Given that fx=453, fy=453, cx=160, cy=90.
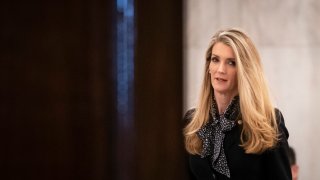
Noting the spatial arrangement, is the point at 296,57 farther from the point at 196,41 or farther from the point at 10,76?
the point at 10,76

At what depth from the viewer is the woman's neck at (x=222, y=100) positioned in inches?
37.7

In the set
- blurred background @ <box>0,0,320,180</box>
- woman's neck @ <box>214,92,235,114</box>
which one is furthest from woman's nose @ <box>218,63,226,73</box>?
blurred background @ <box>0,0,320,180</box>

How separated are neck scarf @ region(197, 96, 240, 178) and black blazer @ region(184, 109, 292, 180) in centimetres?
1

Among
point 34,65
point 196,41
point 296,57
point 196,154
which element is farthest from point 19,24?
point 296,57

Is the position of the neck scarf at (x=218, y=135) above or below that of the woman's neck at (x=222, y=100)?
below

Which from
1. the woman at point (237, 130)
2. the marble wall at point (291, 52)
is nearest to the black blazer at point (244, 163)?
the woman at point (237, 130)

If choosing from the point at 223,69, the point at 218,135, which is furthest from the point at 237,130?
the point at 223,69

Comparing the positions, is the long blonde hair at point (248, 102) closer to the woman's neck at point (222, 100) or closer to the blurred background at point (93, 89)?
the woman's neck at point (222, 100)

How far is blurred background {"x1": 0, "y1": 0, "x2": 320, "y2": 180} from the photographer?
0.47 feet

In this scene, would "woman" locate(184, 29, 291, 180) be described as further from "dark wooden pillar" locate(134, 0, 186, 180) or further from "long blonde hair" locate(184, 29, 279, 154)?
"dark wooden pillar" locate(134, 0, 186, 180)

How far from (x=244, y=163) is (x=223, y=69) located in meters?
0.24

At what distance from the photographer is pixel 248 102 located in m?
0.95

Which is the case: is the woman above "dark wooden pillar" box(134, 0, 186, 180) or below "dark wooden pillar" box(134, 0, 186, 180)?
below

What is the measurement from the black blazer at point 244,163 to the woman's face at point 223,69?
12 cm
